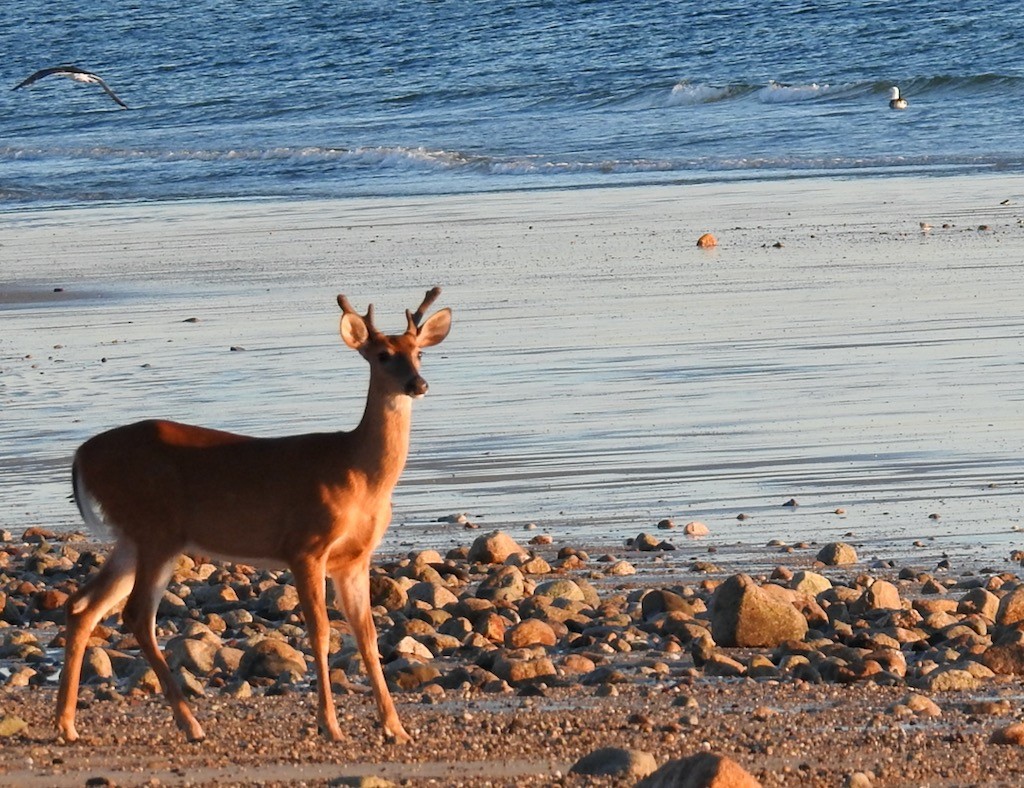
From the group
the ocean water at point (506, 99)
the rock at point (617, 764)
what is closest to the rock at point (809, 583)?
the rock at point (617, 764)

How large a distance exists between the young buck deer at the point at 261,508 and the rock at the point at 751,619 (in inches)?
62.2

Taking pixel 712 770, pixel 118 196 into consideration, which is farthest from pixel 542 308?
pixel 118 196

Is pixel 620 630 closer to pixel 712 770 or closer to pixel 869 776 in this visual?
pixel 869 776

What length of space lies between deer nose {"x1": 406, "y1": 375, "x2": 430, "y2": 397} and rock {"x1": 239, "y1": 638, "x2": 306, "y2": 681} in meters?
1.30

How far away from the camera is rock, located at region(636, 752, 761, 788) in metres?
4.89

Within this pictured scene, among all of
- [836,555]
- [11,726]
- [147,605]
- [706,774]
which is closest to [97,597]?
[147,605]

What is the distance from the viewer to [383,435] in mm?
6332

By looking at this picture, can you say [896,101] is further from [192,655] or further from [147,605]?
[147,605]

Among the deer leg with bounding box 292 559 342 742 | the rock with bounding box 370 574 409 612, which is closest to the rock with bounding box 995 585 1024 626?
the rock with bounding box 370 574 409 612

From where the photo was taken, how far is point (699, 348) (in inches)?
537

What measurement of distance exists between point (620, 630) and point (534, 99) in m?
36.9

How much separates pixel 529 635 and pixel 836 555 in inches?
70.6

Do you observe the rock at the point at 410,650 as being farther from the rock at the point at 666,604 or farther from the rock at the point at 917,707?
the rock at the point at 917,707

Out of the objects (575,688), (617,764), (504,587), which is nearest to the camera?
(617,764)
